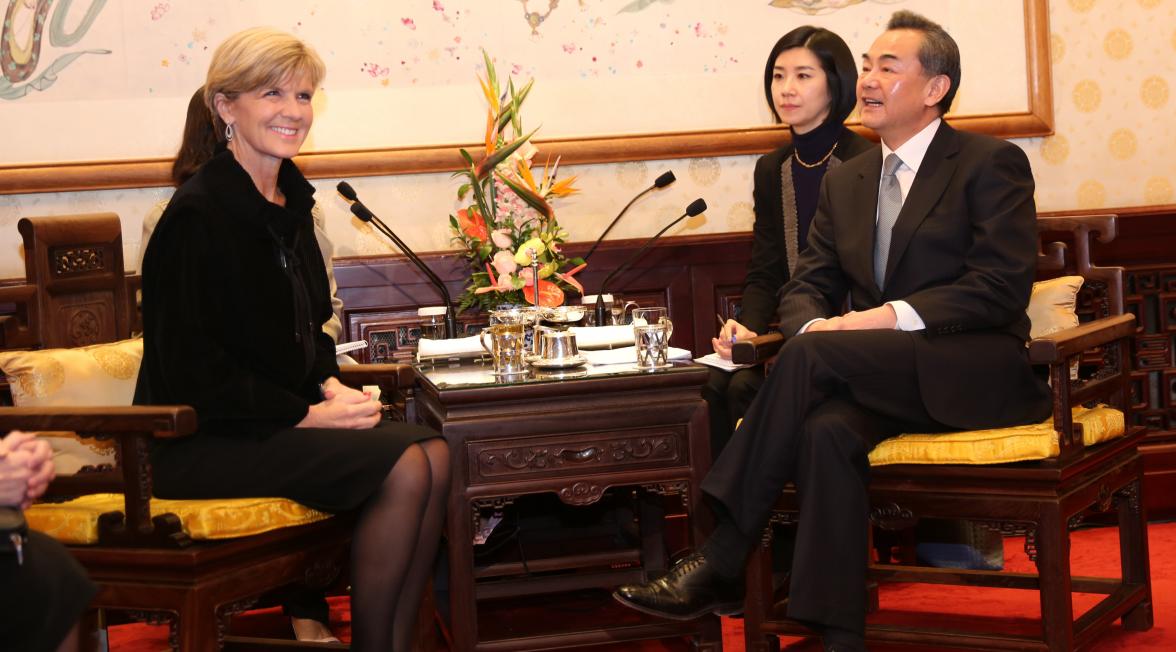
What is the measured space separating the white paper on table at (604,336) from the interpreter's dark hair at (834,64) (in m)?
0.95

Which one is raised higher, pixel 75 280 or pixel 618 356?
pixel 75 280

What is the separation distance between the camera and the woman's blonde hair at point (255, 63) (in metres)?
2.60

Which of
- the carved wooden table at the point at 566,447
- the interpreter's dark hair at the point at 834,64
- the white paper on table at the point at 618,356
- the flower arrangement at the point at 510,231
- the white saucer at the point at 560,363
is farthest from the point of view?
the interpreter's dark hair at the point at 834,64

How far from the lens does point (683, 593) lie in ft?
8.99

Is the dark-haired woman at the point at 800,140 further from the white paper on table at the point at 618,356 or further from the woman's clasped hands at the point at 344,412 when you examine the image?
the woman's clasped hands at the point at 344,412

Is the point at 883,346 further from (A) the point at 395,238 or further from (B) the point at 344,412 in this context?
(A) the point at 395,238

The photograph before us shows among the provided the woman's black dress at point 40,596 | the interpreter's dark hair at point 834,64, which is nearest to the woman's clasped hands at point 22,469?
the woman's black dress at point 40,596

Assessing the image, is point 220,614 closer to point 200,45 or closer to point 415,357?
point 415,357

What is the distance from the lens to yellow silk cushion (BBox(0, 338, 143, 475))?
8.51 feet

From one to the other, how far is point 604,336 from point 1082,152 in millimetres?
1974

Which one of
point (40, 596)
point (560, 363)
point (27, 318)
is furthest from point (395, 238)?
point (40, 596)

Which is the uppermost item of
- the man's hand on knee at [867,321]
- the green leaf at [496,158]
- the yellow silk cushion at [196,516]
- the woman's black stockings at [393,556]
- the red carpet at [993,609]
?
the green leaf at [496,158]

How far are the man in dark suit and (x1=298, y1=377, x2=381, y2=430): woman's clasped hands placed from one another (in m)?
0.68

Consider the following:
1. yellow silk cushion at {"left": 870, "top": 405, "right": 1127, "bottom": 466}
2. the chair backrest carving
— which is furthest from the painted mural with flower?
yellow silk cushion at {"left": 870, "top": 405, "right": 1127, "bottom": 466}
